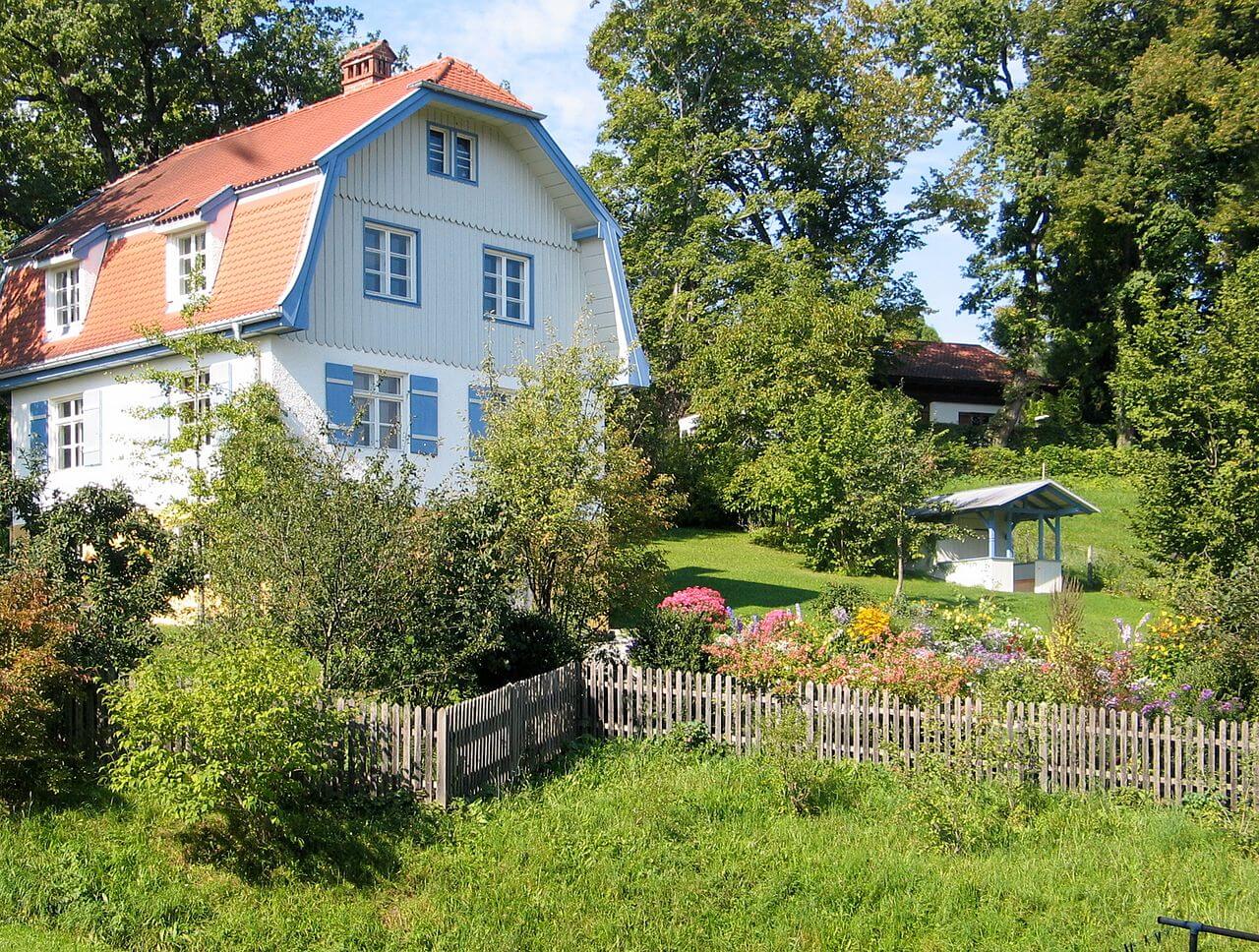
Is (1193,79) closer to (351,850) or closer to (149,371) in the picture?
(149,371)

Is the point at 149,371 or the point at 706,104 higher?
the point at 706,104

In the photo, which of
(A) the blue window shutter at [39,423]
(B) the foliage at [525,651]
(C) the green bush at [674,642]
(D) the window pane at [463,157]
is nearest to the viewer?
(B) the foliage at [525,651]

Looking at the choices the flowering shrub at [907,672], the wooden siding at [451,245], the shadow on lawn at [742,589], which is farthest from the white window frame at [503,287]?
the flowering shrub at [907,672]

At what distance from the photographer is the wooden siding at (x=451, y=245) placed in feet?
67.6

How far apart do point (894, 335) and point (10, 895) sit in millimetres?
33323

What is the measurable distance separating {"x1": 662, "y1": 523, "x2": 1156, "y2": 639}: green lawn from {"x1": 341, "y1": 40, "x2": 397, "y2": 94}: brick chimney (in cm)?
1216

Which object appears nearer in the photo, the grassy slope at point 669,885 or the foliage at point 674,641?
the grassy slope at point 669,885

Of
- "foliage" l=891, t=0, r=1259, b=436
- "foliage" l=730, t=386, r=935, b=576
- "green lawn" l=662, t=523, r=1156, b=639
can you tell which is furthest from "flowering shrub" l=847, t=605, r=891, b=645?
"foliage" l=891, t=0, r=1259, b=436

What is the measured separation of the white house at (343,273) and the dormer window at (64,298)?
45mm

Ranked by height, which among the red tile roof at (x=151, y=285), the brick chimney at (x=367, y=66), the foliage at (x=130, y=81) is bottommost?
the red tile roof at (x=151, y=285)

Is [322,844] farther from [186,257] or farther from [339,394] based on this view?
[186,257]

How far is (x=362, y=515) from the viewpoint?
1309 centimetres

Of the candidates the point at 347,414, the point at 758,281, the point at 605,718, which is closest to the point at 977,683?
the point at 605,718

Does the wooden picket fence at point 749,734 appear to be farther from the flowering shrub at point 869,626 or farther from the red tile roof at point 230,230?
the red tile roof at point 230,230
